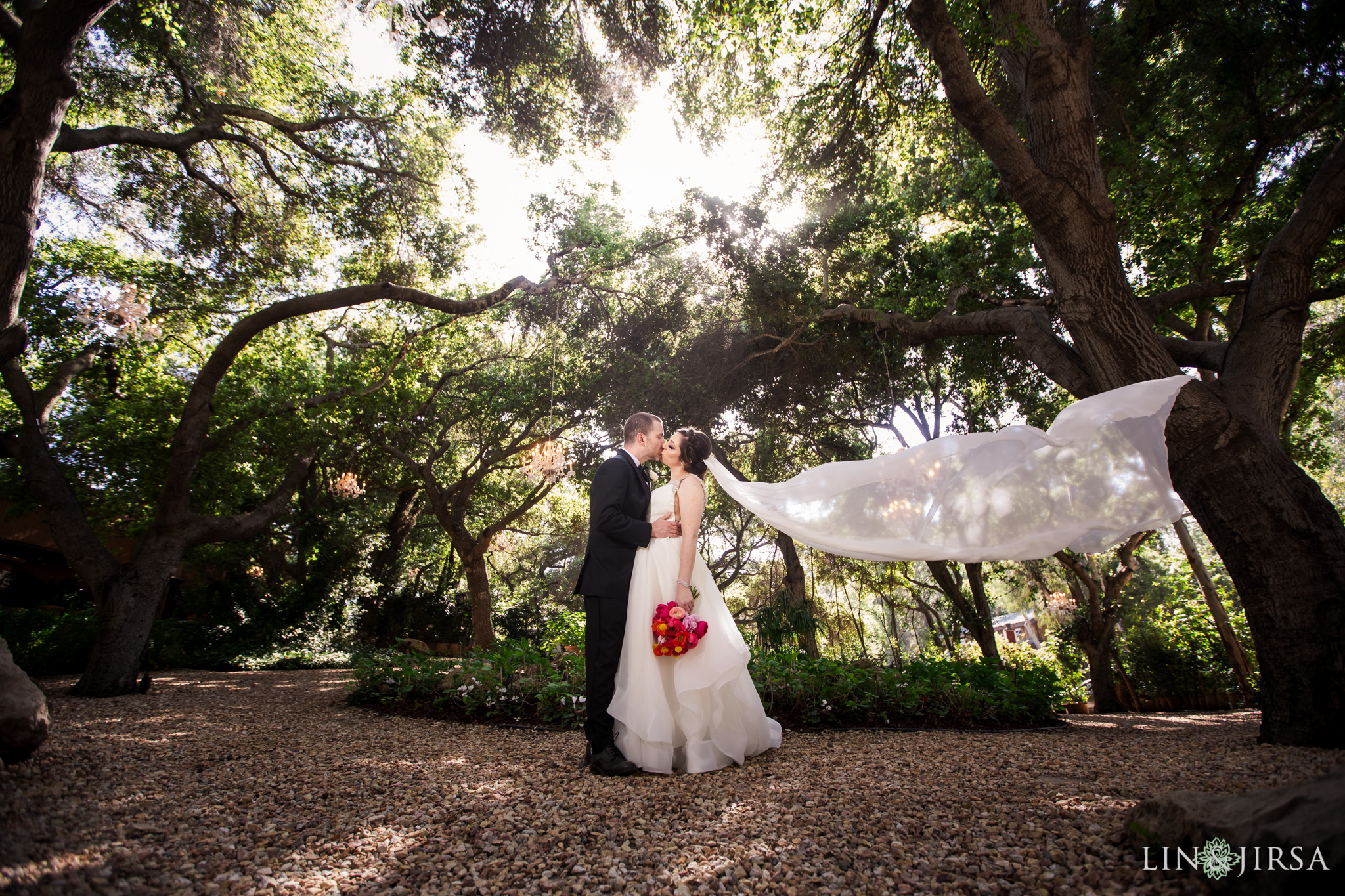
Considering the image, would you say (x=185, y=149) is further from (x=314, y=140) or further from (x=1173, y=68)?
(x=1173, y=68)

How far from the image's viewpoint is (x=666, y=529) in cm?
384

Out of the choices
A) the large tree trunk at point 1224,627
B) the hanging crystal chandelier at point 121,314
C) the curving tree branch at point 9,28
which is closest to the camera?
the curving tree branch at point 9,28

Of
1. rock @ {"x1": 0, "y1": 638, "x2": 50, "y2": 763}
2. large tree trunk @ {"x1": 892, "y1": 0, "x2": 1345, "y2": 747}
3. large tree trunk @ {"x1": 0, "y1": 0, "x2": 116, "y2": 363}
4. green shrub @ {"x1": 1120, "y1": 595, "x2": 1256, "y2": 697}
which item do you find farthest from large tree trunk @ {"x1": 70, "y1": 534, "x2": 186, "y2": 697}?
green shrub @ {"x1": 1120, "y1": 595, "x2": 1256, "y2": 697}

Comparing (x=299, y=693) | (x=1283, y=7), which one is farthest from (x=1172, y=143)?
(x=299, y=693)

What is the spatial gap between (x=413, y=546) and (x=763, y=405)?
1281 cm

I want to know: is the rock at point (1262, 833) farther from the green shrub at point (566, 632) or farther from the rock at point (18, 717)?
the green shrub at point (566, 632)

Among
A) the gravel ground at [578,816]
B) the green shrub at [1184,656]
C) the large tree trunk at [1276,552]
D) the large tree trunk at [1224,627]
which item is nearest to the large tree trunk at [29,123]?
the gravel ground at [578,816]

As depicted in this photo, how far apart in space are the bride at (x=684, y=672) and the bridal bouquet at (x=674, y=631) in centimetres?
9

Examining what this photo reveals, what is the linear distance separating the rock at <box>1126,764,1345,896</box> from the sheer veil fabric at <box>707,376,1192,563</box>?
1.77 m

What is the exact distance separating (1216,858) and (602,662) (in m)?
2.80

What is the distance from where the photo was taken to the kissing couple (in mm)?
3562

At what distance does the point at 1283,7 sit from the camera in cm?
588

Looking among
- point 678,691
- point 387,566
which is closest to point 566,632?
point 678,691

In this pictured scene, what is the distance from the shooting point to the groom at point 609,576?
11.8ft
